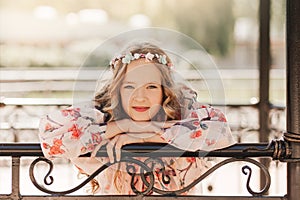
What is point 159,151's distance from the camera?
1576mm

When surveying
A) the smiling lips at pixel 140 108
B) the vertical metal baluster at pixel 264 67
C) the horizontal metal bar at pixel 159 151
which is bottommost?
the horizontal metal bar at pixel 159 151

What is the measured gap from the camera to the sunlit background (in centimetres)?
536

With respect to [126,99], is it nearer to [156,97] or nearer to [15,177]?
[156,97]

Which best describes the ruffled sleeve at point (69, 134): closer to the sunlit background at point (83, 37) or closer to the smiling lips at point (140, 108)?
the smiling lips at point (140, 108)

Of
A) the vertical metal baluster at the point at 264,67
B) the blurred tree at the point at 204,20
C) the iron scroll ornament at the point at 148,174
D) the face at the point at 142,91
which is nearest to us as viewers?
the iron scroll ornament at the point at 148,174

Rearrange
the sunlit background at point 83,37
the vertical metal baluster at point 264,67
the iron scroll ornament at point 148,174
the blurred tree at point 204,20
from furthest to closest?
the blurred tree at point 204,20
the sunlit background at point 83,37
the vertical metal baluster at point 264,67
the iron scroll ornament at point 148,174

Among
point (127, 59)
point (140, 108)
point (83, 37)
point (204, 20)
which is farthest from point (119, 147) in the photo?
point (204, 20)

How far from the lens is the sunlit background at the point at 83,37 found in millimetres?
5355

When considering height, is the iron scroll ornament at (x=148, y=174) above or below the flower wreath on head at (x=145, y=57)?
below

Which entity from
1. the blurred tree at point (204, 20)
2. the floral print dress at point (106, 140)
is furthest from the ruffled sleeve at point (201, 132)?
the blurred tree at point (204, 20)

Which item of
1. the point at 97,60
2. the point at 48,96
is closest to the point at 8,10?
the point at 48,96

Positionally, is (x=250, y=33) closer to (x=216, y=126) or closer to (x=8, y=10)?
(x=8, y=10)

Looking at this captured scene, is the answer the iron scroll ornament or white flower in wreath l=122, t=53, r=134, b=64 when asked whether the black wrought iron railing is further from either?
white flower in wreath l=122, t=53, r=134, b=64

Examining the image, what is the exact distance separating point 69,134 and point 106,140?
82 mm
